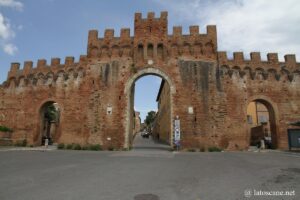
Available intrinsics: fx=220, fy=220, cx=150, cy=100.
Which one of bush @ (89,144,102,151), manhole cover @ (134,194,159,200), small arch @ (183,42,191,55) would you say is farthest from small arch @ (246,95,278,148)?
manhole cover @ (134,194,159,200)

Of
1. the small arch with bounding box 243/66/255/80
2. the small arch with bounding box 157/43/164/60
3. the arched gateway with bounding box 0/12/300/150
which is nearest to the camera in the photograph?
the arched gateway with bounding box 0/12/300/150

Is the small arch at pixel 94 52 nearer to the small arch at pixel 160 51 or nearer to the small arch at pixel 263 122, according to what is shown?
the small arch at pixel 160 51

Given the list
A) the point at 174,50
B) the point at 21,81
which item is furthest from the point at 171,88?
the point at 21,81

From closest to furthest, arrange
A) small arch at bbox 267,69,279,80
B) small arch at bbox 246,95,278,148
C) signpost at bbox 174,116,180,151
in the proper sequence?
signpost at bbox 174,116,180,151 → small arch at bbox 246,95,278,148 → small arch at bbox 267,69,279,80

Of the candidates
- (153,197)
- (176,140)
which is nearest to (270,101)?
(176,140)

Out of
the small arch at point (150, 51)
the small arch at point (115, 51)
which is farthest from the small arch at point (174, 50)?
the small arch at point (115, 51)

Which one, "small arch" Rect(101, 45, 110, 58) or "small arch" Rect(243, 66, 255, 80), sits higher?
"small arch" Rect(101, 45, 110, 58)

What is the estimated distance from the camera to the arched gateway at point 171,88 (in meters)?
16.4

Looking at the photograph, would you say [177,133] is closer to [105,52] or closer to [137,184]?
[105,52]

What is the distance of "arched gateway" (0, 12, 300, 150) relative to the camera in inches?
645

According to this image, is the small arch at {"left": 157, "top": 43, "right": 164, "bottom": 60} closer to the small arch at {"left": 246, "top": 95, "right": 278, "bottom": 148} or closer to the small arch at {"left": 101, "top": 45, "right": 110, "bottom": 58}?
the small arch at {"left": 101, "top": 45, "right": 110, "bottom": 58}

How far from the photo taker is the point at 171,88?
16.9 metres

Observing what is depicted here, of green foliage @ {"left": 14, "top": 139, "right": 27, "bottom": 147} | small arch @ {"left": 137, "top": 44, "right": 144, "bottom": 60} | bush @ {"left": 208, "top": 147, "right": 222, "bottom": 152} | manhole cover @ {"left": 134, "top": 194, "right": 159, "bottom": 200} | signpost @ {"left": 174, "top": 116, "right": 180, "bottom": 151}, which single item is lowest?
manhole cover @ {"left": 134, "top": 194, "right": 159, "bottom": 200}

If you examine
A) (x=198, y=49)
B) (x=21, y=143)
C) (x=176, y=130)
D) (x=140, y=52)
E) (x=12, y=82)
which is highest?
(x=198, y=49)
